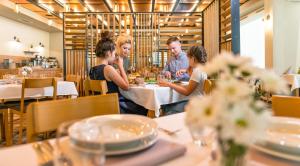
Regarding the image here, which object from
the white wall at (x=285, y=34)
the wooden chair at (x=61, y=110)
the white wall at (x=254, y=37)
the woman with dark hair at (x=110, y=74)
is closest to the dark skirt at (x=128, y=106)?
the woman with dark hair at (x=110, y=74)

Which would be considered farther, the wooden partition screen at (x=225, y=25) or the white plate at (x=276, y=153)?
the wooden partition screen at (x=225, y=25)

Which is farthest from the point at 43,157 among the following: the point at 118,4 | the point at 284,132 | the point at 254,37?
the point at 254,37

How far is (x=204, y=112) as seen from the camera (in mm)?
425

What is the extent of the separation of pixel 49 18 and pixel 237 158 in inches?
433

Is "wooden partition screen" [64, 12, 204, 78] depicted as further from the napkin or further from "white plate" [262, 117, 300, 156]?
the napkin

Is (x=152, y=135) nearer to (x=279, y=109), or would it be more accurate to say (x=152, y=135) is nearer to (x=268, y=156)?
(x=268, y=156)

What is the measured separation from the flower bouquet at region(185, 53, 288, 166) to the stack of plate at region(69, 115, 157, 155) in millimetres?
246

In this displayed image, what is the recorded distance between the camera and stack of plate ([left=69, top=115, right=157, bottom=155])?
630mm

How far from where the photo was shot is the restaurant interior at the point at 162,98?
0.44 metres

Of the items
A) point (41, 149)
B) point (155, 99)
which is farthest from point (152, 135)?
point (155, 99)

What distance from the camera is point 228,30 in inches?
168

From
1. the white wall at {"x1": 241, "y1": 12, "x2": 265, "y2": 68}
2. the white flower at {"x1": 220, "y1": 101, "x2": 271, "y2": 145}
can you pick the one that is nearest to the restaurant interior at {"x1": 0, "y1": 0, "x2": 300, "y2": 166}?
the white flower at {"x1": 220, "y1": 101, "x2": 271, "y2": 145}

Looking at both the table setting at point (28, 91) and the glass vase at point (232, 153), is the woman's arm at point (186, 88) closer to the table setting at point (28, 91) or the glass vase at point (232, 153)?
the table setting at point (28, 91)

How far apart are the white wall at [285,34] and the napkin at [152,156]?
7.13 metres
